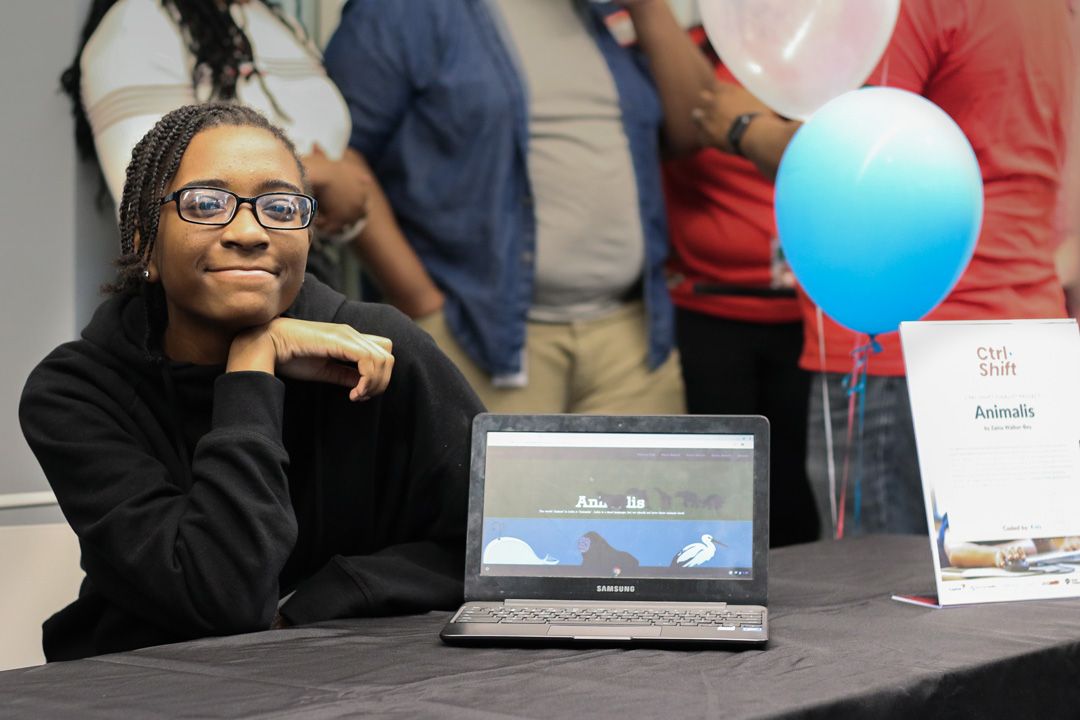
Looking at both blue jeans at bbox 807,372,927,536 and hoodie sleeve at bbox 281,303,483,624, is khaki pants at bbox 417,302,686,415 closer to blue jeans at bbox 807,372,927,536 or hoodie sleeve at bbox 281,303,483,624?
blue jeans at bbox 807,372,927,536

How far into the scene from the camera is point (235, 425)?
129cm

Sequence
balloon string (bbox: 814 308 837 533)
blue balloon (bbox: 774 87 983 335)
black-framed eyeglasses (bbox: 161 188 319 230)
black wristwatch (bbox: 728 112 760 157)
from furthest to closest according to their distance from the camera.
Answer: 1. black wristwatch (bbox: 728 112 760 157)
2. balloon string (bbox: 814 308 837 533)
3. blue balloon (bbox: 774 87 983 335)
4. black-framed eyeglasses (bbox: 161 188 319 230)

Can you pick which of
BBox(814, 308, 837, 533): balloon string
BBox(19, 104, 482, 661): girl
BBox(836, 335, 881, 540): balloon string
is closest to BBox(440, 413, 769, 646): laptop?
BBox(19, 104, 482, 661): girl

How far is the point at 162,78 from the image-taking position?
7.54ft

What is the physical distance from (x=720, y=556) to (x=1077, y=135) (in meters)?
1.81

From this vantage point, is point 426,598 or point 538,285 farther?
point 538,285

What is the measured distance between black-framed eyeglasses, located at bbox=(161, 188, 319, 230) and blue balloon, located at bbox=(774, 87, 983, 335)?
89 centimetres

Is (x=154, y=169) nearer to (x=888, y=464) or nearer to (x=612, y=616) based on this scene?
(x=612, y=616)

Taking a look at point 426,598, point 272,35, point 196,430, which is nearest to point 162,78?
point 272,35

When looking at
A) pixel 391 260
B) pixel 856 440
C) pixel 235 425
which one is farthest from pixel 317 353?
pixel 856 440

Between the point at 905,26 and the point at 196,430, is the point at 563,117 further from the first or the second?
the point at 196,430

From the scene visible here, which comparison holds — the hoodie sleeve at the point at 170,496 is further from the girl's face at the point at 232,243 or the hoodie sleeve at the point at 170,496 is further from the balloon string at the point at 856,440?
the balloon string at the point at 856,440

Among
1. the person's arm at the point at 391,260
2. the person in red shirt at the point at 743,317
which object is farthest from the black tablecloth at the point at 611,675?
the person in red shirt at the point at 743,317

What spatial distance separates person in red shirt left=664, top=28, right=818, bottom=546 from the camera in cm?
283
